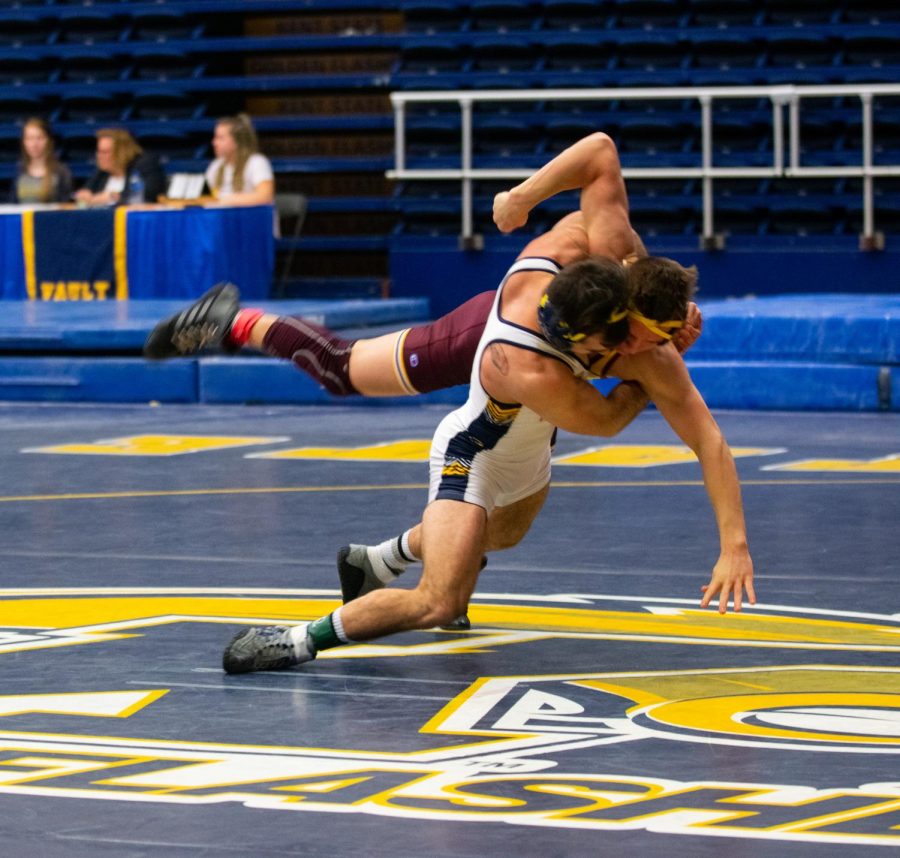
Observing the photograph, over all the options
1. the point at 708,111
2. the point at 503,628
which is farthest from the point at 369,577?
the point at 708,111

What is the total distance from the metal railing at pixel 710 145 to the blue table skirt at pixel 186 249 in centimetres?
147

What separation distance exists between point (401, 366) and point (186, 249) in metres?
7.35

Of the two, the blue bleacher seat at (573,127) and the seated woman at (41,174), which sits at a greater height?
the blue bleacher seat at (573,127)

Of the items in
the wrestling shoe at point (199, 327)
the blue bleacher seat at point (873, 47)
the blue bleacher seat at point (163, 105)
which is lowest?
the wrestling shoe at point (199, 327)

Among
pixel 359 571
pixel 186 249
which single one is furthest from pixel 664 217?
pixel 359 571

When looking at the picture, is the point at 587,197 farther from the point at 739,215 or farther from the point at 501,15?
the point at 501,15

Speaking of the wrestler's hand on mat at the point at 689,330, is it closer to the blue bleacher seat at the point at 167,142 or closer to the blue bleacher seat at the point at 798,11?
the blue bleacher seat at the point at 798,11

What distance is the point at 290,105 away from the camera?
51.4 ft

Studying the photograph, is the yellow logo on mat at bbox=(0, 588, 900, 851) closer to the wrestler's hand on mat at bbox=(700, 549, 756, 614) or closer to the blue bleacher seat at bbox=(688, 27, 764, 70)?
the wrestler's hand on mat at bbox=(700, 549, 756, 614)

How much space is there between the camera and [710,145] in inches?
522

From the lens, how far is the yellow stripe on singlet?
5.35m

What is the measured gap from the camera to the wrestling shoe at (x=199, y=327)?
222 inches

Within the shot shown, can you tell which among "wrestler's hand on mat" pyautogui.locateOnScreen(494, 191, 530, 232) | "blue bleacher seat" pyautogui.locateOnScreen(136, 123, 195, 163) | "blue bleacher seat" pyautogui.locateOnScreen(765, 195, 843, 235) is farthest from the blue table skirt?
"wrestler's hand on mat" pyautogui.locateOnScreen(494, 191, 530, 232)

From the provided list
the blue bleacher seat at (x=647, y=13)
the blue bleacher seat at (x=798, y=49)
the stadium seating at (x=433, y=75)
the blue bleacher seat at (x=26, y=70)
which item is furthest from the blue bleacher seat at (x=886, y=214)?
the blue bleacher seat at (x=26, y=70)
